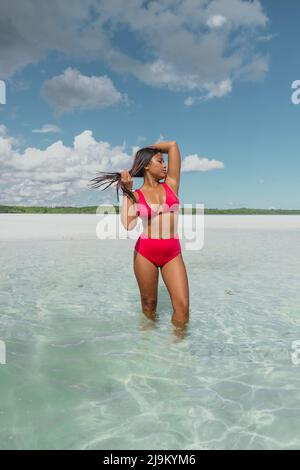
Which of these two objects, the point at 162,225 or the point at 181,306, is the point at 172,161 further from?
the point at 181,306

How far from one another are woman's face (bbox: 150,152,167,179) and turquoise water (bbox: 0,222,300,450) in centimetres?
229

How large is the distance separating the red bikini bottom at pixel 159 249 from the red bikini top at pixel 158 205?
0.35m

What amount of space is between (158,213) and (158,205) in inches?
4.5

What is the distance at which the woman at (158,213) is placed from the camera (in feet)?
17.8

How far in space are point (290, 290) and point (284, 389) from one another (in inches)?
206

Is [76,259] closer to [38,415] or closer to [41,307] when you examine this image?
[41,307]

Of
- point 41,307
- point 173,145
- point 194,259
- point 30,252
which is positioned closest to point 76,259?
point 30,252

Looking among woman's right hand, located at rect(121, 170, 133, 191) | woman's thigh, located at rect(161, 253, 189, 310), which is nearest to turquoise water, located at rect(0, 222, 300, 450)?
woman's thigh, located at rect(161, 253, 189, 310)

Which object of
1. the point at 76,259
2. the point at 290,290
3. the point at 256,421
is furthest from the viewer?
the point at 76,259

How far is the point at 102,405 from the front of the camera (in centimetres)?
374

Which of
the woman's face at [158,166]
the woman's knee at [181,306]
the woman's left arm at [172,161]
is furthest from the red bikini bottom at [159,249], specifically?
the woman's face at [158,166]

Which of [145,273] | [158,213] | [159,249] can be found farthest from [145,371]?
[158,213]

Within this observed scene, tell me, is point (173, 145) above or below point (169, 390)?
above

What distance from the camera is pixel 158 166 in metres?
5.53
